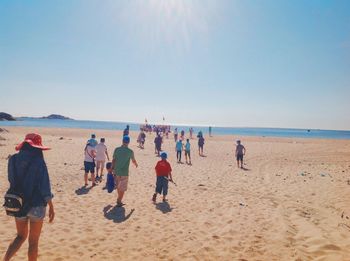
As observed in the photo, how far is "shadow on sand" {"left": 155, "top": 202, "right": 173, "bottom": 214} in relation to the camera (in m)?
9.76

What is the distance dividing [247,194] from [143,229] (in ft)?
17.8

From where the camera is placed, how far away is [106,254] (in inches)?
253

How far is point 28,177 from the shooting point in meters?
4.82

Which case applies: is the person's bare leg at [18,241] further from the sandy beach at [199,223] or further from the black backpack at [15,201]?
the sandy beach at [199,223]

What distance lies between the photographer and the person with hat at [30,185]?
482cm

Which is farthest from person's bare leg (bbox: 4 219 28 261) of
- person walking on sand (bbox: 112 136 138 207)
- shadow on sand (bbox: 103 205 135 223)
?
person walking on sand (bbox: 112 136 138 207)

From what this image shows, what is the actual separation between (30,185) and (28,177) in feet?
0.40

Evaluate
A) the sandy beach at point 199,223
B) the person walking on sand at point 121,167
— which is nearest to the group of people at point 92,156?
the sandy beach at point 199,223

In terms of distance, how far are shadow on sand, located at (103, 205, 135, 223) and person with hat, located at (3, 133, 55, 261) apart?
3677mm

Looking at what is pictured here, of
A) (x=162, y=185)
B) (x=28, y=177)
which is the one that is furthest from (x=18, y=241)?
(x=162, y=185)

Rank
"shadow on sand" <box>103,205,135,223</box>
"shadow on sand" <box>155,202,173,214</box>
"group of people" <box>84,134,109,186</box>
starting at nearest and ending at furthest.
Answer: "shadow on sand" <box>103,205,135,223</box>
"shadow on sand" <box>155,202,173,214</box>
"group of people" <box>84,134,109,186</box>

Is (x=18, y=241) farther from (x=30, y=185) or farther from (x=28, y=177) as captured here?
(x=28, y=177)

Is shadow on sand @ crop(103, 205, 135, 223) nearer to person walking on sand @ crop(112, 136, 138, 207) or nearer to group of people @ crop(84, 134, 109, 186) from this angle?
person walking on sand @ crop(112, 136, 138, 207)

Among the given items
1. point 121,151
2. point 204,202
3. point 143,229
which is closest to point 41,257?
point 143,229
